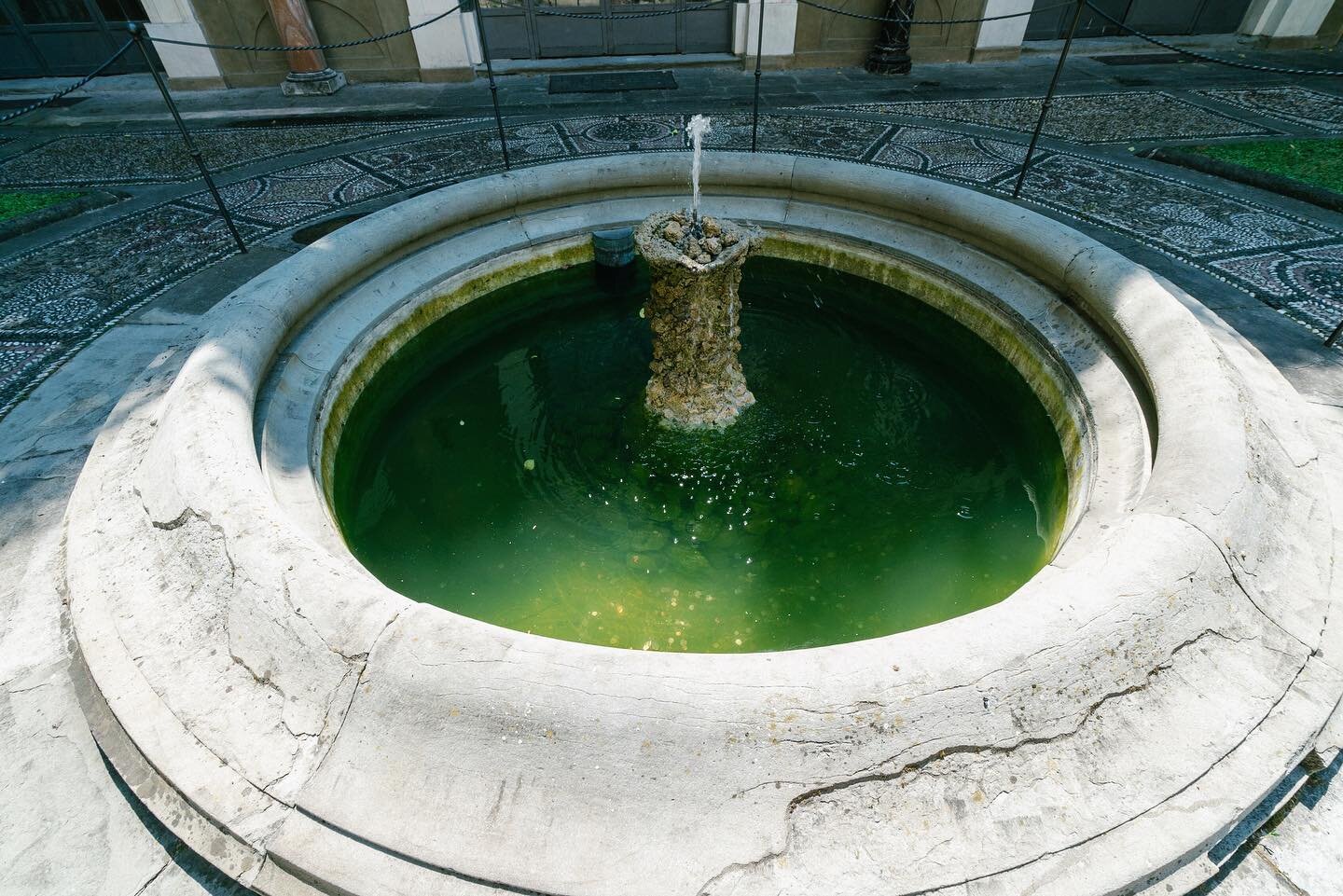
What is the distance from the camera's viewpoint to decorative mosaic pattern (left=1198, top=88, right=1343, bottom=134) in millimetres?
6973

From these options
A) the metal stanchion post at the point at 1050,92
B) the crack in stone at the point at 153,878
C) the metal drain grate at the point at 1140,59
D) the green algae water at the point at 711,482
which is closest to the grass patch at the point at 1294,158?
the metal stanchion post at the point at 1050,92

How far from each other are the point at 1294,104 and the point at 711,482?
878cm

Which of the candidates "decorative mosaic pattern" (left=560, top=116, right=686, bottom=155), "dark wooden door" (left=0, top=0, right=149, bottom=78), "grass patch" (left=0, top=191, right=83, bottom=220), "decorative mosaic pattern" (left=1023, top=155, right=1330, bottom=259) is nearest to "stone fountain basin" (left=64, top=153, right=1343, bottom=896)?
"decorative mosaic pattern" (left=1023, top=155, right=1330, bottom=259)

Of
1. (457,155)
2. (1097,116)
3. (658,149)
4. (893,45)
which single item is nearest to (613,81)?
(658,149)

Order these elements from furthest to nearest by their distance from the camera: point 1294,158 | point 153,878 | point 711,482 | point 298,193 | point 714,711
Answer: point 1294,158 < point 298,193 < point 711,482 < point 153,878 < point 714,711

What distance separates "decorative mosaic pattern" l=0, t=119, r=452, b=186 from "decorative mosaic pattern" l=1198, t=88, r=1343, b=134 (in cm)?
879

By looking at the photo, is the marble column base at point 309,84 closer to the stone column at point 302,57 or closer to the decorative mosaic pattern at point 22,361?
the stone column at point 302,57

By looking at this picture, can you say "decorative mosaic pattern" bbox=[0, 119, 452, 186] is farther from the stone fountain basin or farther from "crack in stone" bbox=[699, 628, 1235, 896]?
"crack in stone" bbox=[699, 628, 1235, 896]

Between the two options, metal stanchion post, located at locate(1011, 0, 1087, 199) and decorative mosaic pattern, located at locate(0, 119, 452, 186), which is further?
decorative mosaic pattern, located at locate(0, 119, 452, 186)

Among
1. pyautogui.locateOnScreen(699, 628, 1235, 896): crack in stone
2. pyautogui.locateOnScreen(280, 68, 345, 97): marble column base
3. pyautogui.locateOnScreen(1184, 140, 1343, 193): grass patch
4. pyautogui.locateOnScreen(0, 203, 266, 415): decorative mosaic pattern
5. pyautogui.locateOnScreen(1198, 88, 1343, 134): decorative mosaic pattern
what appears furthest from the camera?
pyautogui.locateOnScreen(280, 68, 345, 97): marble column base

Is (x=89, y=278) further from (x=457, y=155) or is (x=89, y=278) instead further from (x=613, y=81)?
(x=613, y=81)

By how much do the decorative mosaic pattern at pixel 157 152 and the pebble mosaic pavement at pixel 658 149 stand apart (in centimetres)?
12

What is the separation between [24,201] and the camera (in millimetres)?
5836

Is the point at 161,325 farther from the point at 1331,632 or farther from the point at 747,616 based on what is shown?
the point at 1331,632
